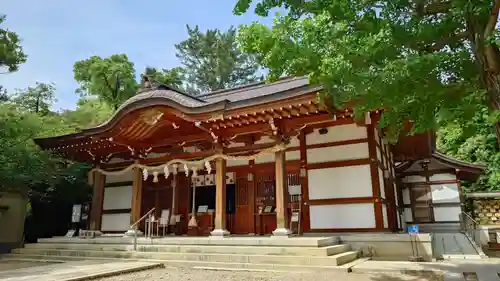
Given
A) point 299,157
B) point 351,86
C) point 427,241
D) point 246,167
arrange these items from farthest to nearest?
point 246,167 → point 299,157 → point 427,241 → point 351,86

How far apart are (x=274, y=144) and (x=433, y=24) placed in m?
4.73

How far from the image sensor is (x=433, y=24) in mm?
3791

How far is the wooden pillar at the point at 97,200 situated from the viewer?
A: 10.5 meters

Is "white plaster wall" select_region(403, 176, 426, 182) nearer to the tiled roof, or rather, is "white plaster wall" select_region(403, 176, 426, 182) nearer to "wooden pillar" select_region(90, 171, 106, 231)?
the tiled roof

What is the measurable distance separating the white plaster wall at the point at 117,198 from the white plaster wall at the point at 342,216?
612 centimetres

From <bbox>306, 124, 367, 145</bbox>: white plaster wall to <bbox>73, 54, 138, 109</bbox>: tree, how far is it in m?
18.4

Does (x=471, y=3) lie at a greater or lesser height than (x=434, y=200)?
greater

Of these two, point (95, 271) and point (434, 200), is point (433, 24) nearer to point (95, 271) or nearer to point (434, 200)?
point (95, 271)

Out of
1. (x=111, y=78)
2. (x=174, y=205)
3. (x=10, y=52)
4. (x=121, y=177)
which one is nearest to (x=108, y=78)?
(x=111, y=78)

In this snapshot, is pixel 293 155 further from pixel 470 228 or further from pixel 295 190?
pixel 470 228

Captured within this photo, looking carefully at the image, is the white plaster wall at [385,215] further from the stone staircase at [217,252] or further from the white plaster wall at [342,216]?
the stone staircase at [217,252]

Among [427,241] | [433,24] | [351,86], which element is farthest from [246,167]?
[433,24]

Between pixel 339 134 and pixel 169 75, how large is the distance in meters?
22.5

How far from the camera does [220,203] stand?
8328mm
